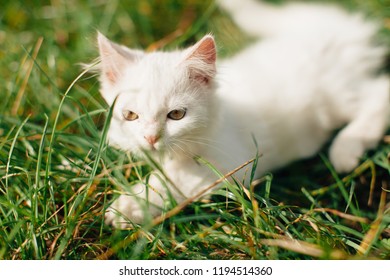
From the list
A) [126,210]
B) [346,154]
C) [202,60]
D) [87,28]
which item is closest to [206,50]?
[202,60]

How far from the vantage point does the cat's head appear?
152 cm

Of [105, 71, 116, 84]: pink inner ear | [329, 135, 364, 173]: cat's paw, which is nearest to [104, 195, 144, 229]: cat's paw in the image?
[105, 71, 116, 84]: pink inner ear

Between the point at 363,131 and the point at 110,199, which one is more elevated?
the point at 363,131

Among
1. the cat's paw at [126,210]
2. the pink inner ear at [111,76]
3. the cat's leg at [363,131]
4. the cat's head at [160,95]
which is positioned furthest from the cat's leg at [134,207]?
the cat's leg at [363,131]

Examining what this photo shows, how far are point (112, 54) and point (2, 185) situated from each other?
762 mm

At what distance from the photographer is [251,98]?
214 cm

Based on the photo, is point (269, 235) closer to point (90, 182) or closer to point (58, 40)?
point (90, 182)

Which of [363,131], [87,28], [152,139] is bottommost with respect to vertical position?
[152,139]

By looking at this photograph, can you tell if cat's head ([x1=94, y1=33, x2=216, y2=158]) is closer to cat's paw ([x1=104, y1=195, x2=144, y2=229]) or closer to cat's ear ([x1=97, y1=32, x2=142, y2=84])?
cat's ear ([x1=97, y1=32, x2=142, y2=84])

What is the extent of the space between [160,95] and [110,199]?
0.54m

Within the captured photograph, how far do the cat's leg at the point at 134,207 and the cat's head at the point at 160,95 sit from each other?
178 mm

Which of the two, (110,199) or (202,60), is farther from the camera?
(110,199)

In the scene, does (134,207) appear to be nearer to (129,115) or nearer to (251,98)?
(129,115)
